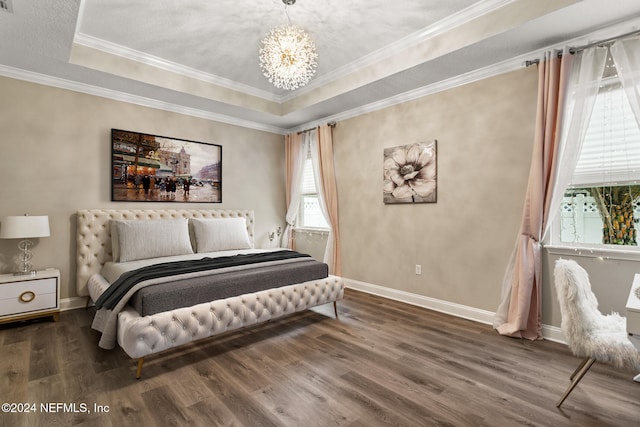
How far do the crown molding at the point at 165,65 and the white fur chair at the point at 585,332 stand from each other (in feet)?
13.8

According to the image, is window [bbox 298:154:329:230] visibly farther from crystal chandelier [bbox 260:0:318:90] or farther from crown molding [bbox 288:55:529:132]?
crystal chandelier [bbox 260:0:318:90]

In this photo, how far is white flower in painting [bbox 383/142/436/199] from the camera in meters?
3.82

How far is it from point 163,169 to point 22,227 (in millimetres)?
1667

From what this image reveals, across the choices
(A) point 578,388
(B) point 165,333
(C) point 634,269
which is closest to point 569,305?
(A) point 578,388

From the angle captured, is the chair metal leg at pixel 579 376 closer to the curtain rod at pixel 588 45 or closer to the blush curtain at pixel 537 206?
the blush curtain at pixel 537 206

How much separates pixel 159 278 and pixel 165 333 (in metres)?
0.48

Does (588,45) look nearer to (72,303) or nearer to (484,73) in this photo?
(484,73)

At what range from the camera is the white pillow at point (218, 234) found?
4246 millimetres

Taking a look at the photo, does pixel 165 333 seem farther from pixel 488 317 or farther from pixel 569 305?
pixel 488 317

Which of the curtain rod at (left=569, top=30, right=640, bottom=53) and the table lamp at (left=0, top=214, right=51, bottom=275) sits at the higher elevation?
the curtain rod at (left=569, top=30, right=640, bottom=53)

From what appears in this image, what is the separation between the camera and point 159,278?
259cm

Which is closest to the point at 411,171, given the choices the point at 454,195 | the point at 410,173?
the point at 410,173

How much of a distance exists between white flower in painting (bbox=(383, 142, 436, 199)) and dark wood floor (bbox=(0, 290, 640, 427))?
5.42ft

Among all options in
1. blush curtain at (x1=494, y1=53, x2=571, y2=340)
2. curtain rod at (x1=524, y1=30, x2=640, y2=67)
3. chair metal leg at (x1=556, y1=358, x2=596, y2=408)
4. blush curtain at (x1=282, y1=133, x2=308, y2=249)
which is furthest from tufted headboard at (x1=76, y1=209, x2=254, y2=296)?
curtain rod at (x1=524, y1=30, x2=640, y2=67)
